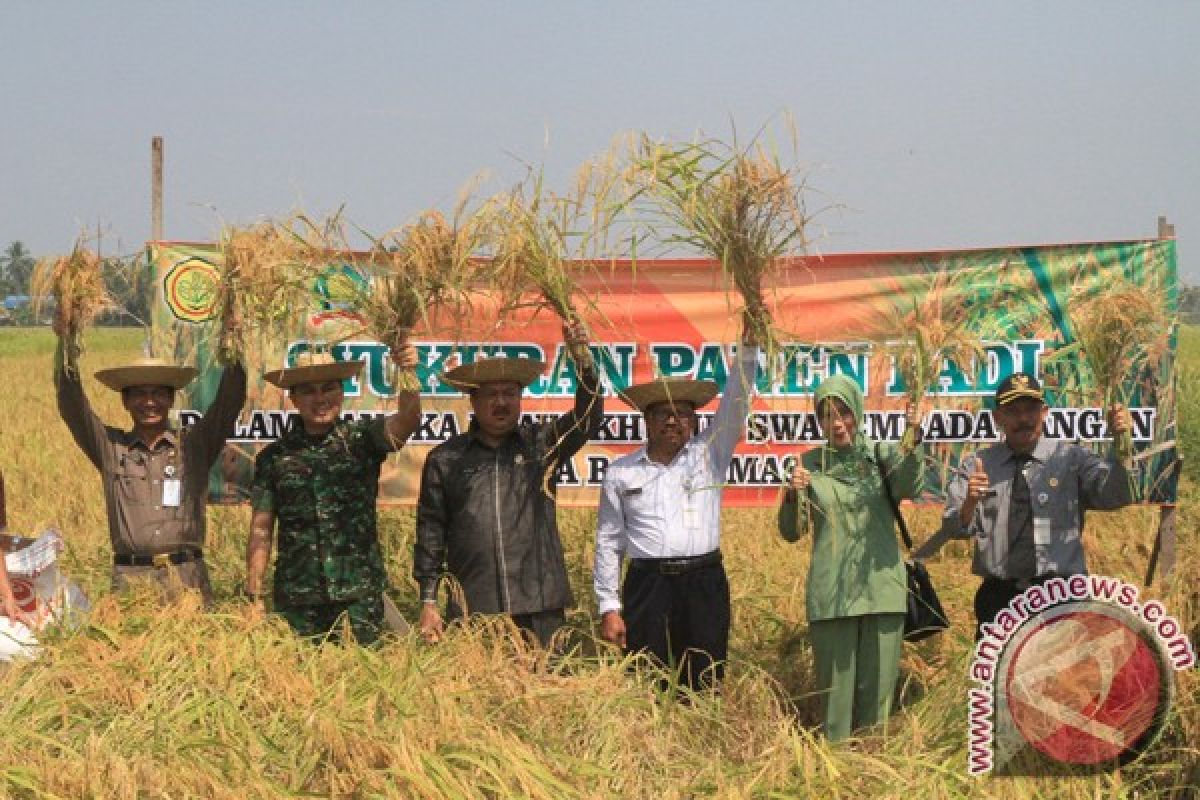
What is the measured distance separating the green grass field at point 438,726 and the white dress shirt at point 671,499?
1.34 ft

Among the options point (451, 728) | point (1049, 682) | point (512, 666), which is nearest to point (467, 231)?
point (512, 666)

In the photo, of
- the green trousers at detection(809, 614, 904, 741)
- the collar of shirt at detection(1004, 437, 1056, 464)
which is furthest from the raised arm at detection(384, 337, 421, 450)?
the collar of shirt at detection(1004, 437, 1056, 464)

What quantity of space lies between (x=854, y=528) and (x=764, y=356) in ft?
5.91

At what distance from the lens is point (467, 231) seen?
4137 millimetres

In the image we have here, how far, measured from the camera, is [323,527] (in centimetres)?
439

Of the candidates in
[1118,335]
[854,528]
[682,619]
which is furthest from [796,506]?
[1118,335]

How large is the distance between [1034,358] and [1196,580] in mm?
2224

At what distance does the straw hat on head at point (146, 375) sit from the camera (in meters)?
4.57

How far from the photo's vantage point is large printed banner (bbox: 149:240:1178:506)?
5863 mm

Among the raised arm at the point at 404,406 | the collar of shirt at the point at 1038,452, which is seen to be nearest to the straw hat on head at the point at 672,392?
the raised arm at the point at 404,406

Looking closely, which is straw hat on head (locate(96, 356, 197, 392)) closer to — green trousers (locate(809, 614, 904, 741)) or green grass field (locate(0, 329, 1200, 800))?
green grass field (locate(0, 329, 1200, 800))

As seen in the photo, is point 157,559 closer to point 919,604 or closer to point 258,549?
point 258,549

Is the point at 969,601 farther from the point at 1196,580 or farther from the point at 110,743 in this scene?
the point at 110,743

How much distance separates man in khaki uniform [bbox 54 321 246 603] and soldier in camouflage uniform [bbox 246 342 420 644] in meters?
0.29
